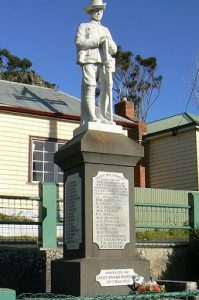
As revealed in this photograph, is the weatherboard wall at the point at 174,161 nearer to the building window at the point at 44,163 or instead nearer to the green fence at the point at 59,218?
the green fence at the point at 59,218

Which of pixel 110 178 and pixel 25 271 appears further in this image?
pixel 25 271

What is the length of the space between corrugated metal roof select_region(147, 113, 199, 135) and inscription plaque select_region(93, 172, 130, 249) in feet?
45.7

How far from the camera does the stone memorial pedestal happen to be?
7645 mm

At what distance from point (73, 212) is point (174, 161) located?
48.9 ft

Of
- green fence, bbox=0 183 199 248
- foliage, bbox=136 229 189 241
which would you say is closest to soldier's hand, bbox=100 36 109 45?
green fence, bbox=0 183 199 248

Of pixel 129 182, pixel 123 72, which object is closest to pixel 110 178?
pixel 129 182

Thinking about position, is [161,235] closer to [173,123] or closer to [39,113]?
[39,113]

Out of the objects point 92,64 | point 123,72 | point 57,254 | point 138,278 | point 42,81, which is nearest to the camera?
point 138,278

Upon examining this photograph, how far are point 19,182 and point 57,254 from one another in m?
8.02

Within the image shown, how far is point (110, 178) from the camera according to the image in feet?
26.6

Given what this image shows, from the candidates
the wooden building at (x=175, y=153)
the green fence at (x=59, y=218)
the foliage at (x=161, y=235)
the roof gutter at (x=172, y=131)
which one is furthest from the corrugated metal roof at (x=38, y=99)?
the foliage at (x=161, y=235)

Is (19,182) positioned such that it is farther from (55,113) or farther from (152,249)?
(152,249)

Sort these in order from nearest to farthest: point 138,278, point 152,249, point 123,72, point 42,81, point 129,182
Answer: point 138,278, point 129,182, point 152,249, point 123,72, point 42,81

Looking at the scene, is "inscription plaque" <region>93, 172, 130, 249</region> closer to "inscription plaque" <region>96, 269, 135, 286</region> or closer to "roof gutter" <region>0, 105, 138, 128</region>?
"inscription plaque" <region>96, 269, 135, 286</region>
